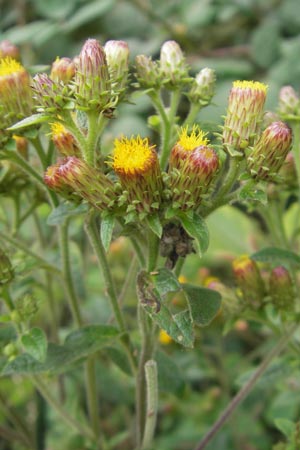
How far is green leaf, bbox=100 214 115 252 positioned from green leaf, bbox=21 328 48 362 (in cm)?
34

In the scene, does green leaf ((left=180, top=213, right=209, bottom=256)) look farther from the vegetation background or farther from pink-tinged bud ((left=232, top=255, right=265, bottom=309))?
pink-tinged bud ((left=232, top=255, right=265, bottom=309))

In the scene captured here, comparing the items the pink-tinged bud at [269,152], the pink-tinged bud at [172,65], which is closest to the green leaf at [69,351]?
the pink-tinged bud at [269,152]

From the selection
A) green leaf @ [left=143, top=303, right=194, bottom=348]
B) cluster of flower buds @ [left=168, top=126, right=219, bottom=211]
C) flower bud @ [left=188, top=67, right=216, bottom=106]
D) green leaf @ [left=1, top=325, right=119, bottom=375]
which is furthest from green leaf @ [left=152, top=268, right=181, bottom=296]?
flower bud @ [left=188, top=67, right=216, bottom=106]

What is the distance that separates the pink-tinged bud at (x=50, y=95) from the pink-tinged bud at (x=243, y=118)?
1.13 ft

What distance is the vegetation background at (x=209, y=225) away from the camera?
2.32 metres

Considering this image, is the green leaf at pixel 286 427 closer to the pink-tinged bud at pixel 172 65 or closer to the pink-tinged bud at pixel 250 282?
the pink-tinged bud at pixel 250 282

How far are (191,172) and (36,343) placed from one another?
1.76 ft

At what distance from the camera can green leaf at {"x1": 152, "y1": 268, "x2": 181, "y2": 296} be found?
1.31 metres

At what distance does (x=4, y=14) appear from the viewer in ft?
13.7

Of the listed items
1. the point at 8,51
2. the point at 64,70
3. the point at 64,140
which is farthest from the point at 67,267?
the point at 8,51

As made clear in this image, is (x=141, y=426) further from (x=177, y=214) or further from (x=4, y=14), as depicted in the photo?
(x=4, y=14)

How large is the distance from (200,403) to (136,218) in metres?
1.38

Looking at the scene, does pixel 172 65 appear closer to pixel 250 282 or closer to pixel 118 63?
pixel 118 63

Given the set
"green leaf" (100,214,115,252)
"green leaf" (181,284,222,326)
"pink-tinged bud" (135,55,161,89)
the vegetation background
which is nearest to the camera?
"green leaf" (100,214,115,252)
